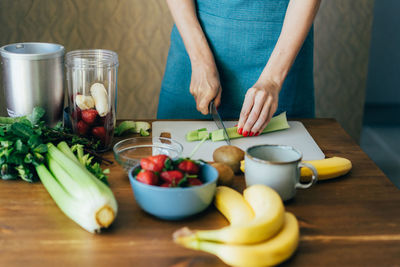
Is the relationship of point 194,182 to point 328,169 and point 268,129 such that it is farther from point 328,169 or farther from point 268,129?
Result: point 268,129

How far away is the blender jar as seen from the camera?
1.21 metres

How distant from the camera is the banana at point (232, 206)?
2.78 ft

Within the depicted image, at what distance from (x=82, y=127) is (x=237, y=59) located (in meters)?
0.68

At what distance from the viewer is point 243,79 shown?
66.7 inches

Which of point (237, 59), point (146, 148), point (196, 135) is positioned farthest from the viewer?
point (237, 59)

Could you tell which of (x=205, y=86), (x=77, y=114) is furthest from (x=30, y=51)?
(x=205, y=86)

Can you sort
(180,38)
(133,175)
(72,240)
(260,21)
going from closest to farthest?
(72,240) < (133,175) < (260,21) < (180,38)

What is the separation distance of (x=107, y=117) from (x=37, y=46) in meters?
0.35

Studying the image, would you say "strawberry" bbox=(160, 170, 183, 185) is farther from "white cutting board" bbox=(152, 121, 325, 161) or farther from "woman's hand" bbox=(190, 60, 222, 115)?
"woman's hand" bbox=(190, 60, 222, 115)

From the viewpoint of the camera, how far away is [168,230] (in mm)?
855

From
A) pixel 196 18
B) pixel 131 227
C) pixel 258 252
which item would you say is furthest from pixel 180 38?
pixel 258 252

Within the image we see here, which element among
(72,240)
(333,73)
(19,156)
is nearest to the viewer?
(72,240)

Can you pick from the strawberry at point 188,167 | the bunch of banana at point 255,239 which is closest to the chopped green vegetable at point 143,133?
the strawberry at point 188,167

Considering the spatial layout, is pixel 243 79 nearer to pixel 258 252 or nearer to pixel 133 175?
pixel 133 175
